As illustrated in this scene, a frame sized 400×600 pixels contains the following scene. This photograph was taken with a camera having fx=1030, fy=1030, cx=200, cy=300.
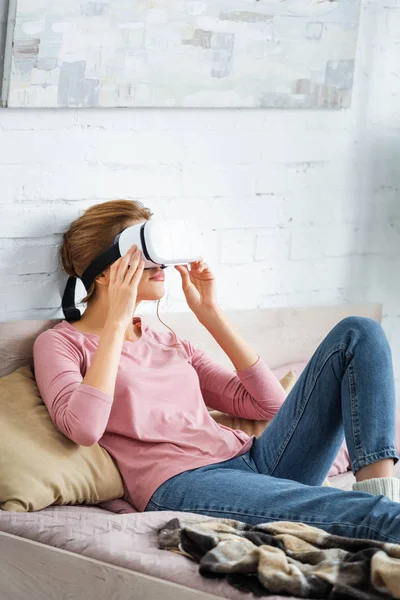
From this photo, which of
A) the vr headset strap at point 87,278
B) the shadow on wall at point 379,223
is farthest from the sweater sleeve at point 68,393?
the shadow on wall at point 379,223

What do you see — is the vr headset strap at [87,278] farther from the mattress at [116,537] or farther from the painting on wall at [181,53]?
the mattress at [116,537]

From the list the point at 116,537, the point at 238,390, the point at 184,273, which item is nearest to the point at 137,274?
the point at 184,273

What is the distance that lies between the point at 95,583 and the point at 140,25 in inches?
49.8

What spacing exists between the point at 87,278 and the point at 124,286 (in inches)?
6.0

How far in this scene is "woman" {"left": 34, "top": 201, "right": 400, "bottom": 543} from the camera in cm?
190

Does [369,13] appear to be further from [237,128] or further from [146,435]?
[146,435]

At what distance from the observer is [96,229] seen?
86.2 inches

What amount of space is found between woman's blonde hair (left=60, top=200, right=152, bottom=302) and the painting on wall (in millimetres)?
252

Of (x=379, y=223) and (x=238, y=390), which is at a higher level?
(x=379, y=223)

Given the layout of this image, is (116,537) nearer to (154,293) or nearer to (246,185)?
(154,293)

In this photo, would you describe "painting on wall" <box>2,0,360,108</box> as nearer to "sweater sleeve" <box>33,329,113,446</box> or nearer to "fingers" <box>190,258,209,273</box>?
"fingers" <box>190,258,209,273</box>

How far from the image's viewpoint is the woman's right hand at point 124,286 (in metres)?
2.04

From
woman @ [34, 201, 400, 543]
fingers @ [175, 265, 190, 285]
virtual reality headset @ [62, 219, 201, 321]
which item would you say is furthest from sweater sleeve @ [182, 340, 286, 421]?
virtual reality headset @ [62, 219, 201, 321]

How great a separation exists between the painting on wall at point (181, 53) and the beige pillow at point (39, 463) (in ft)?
2.07
